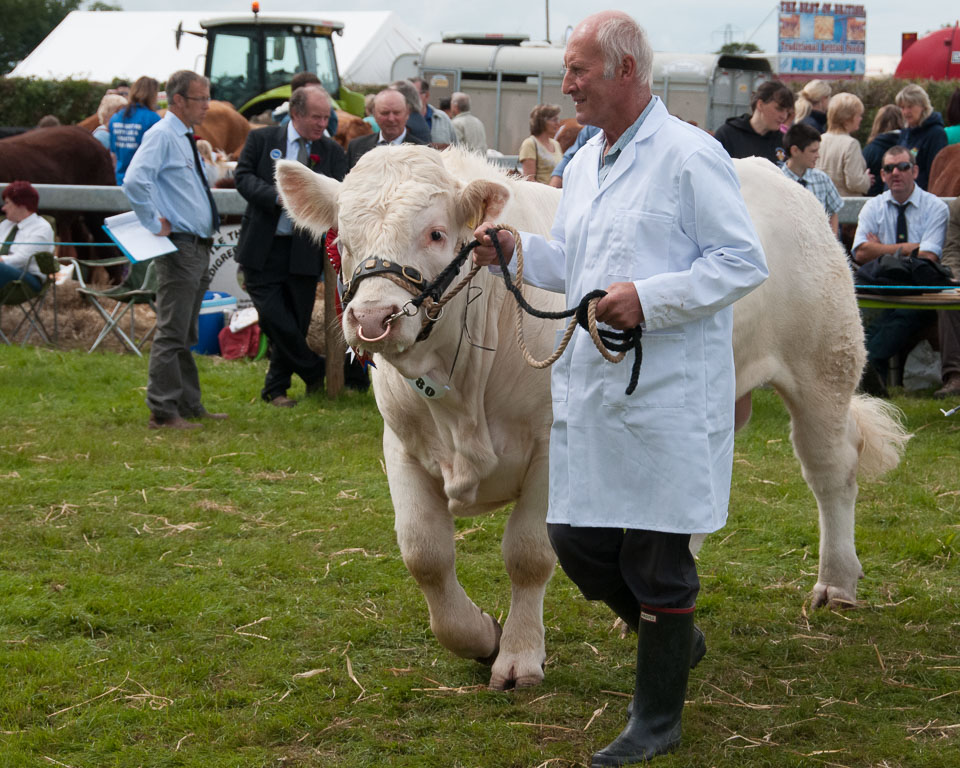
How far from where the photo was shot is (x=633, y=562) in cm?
329

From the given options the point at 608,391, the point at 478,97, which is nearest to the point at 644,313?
the point at 608,391

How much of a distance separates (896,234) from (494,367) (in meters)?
6.20

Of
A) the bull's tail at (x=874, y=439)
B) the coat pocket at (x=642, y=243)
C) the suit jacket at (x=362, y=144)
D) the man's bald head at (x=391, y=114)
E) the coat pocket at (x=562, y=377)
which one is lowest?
the bull's tail at (x=874, y=439)

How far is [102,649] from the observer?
167 inches

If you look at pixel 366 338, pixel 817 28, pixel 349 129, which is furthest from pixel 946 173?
pixel 817 28

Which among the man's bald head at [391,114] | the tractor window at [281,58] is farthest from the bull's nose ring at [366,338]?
the tractor window at [281,58]

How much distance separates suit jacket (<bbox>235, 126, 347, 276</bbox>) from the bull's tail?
446cm

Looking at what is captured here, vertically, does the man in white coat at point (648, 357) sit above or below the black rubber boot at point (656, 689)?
above

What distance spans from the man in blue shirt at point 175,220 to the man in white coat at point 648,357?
4865mm

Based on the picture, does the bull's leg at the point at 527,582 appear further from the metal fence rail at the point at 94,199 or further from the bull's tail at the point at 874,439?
the metal fence rail at the point at 94,199

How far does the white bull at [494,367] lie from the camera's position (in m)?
3.45

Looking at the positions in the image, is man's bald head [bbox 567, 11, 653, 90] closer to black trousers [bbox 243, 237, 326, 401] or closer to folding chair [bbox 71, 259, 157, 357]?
black trousers [bbox 243, 237, 326, 401]

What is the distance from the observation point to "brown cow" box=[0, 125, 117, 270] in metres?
13.8

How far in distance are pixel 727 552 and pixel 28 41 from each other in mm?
75335
